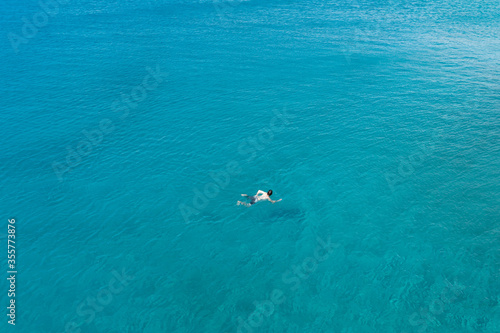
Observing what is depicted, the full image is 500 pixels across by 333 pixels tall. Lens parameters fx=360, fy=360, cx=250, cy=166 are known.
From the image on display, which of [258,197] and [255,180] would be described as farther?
[255,180]

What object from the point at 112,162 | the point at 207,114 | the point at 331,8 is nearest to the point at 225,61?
the point at 207,114

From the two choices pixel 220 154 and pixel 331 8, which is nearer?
pixel 220 154

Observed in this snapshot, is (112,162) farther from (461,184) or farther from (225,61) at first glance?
(461,184)

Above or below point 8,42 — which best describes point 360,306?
below

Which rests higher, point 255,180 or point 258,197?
point 258,197

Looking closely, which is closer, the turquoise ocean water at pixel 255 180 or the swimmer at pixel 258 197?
the turquoise ocean water at pixel 255 180

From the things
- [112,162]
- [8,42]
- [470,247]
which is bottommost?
[470,247]

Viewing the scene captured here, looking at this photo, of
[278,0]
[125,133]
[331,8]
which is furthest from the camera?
[278,0]

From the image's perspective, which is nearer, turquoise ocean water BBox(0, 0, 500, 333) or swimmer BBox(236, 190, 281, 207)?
turquoise ocean water BBox(0, 0, 500, 333)
